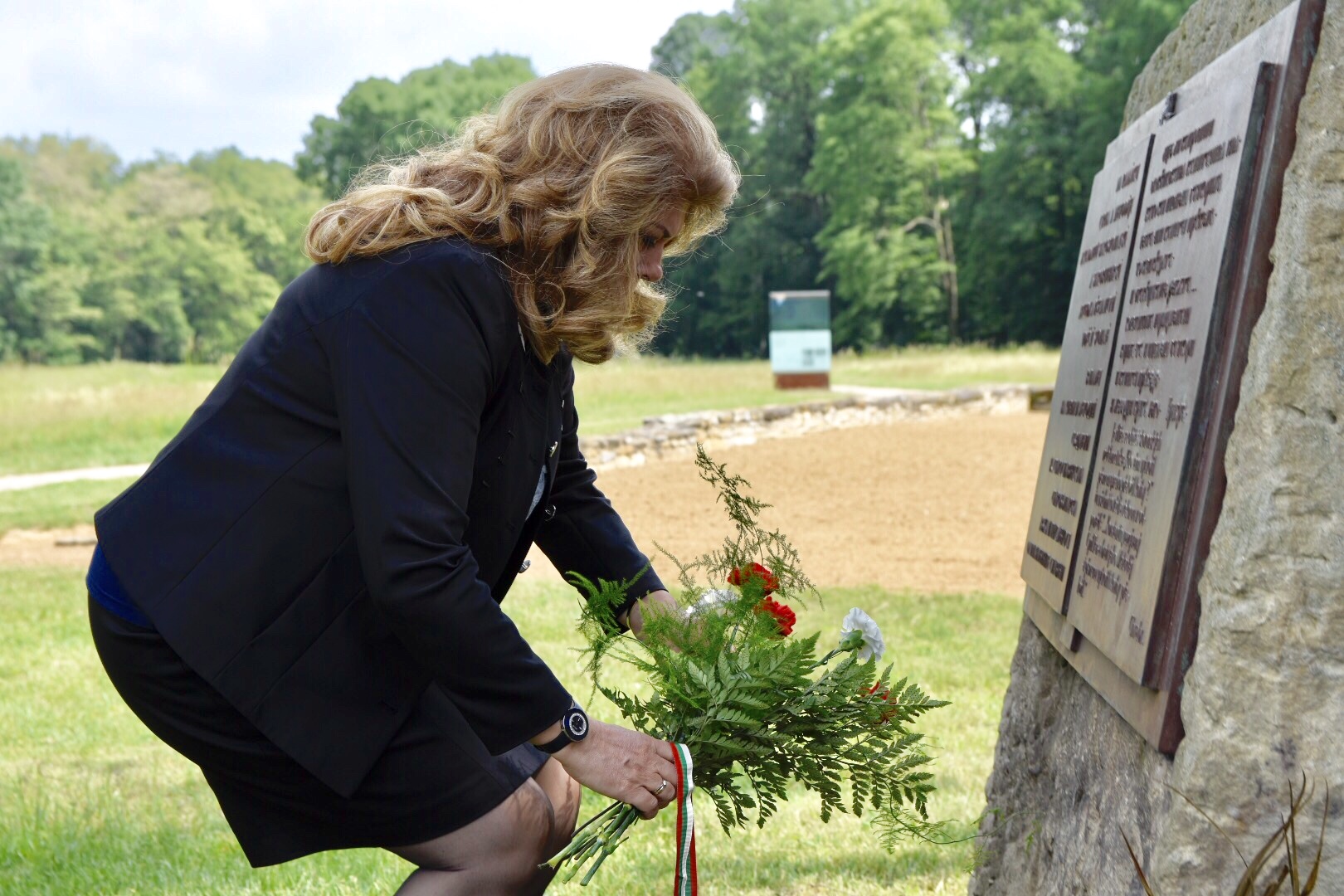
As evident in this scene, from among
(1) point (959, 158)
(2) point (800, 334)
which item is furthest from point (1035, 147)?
(2) point (800, 334)

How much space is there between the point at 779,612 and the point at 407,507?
959 mm

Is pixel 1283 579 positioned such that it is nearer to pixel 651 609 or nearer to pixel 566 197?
pixel 651 609

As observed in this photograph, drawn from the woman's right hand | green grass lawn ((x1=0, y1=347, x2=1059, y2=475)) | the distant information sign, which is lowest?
green grass lawn ((x1=0, y1=347, x2=1059, y2=475))

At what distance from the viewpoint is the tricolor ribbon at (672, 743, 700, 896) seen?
2.08 metres

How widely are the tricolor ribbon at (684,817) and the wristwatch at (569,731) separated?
180mm

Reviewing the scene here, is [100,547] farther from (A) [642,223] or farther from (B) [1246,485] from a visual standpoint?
(B) [1246,485]

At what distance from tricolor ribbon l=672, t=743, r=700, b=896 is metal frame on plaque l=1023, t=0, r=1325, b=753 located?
2.73 ft

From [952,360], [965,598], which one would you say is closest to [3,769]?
[965,598]

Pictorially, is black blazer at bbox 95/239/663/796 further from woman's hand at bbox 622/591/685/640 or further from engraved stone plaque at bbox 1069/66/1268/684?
engraved stone plaque at bbox 1069/66/1268/684

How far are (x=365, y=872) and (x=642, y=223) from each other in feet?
8.74

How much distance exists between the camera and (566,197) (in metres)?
2.05

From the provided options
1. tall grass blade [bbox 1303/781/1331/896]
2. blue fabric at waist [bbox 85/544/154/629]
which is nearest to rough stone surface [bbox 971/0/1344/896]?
tall grass blade [bbox 1303/781/1331/896]

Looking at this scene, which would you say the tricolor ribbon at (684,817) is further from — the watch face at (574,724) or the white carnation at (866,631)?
the white carnation at (866,631)

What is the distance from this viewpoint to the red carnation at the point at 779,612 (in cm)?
249
